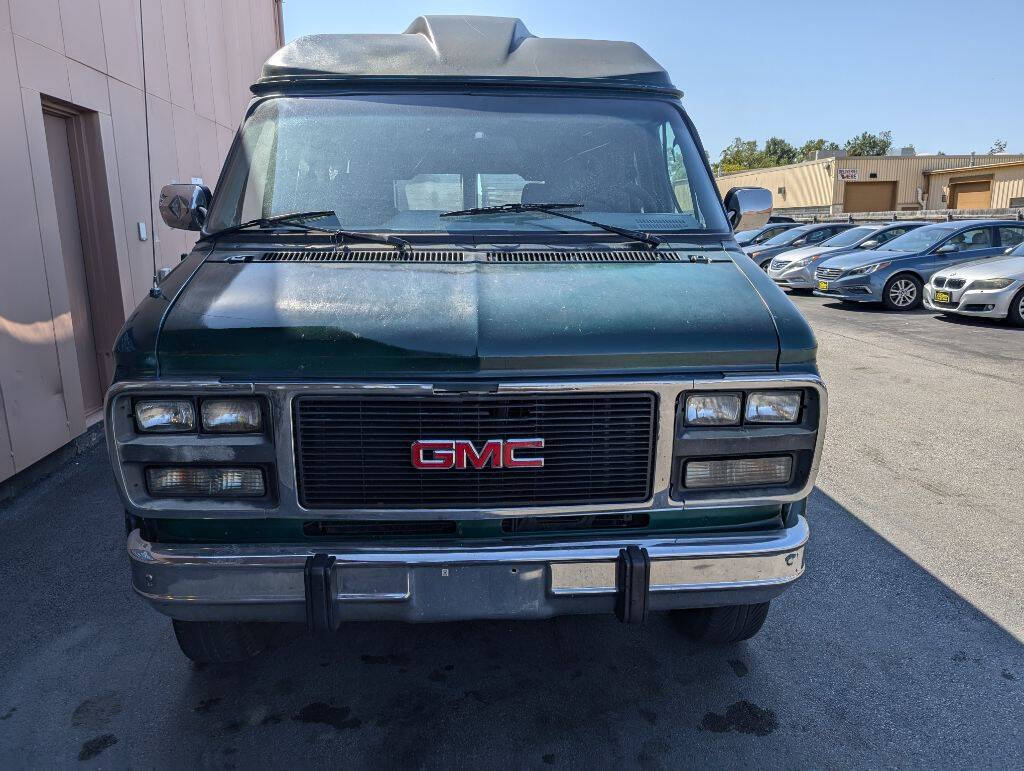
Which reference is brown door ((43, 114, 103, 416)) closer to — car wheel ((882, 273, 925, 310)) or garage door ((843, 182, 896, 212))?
car wheel ((882, 273, 925, 310))

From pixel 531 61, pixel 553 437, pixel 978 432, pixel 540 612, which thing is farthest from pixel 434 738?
pixel 978 432

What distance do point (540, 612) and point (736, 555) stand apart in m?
0.67

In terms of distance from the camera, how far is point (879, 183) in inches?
1742

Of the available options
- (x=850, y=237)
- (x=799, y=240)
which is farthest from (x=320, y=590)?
(x=799, y=240)

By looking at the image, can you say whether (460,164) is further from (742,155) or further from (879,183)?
(742,155)

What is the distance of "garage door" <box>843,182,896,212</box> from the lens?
1729 inches

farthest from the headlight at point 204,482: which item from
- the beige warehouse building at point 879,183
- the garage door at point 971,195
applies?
the garage door at point 971,195

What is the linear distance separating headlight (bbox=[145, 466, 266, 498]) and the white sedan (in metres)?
12.3

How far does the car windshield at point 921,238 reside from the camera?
14.7 meters

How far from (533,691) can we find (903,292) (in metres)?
13.8

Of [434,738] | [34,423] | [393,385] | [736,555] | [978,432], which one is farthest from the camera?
[978,432]

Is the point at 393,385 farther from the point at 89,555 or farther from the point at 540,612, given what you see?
the point at 89,555

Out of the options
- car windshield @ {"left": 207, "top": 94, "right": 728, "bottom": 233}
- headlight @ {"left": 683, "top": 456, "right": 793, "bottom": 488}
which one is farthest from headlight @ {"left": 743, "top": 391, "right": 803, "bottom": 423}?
car windshield @ {"left": 207, "top": 94, "right": 728, "bottom": 233}

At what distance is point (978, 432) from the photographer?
20.9ft
